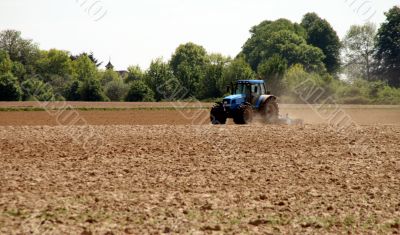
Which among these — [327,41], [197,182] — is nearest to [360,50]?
[327,41]

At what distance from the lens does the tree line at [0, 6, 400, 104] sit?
68.5m

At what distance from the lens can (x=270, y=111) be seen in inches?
1003

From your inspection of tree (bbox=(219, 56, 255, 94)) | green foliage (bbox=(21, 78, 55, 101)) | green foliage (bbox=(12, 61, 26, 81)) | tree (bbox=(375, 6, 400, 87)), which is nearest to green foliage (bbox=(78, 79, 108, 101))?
green foliage (bbox=(21, 78, 55, 101))

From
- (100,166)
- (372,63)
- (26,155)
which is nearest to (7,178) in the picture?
(100,166)

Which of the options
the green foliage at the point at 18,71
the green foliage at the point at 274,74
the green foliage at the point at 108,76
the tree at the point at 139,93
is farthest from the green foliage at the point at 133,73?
the green foliage at the point at 274,74

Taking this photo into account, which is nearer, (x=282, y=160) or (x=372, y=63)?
(x=282, y=160)

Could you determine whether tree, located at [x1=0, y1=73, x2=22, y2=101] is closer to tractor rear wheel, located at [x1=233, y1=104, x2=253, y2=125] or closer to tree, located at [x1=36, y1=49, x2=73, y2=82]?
tree, located at [x1=36, y1=49, x2=73, y2=82]

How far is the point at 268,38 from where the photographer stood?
109 meters

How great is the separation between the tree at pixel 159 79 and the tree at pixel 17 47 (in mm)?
26261

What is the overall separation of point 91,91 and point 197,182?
62.1m

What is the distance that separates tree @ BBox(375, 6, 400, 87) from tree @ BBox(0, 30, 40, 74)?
5811 cm

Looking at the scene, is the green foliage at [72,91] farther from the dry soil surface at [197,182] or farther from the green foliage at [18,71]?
the dry soil surface at [197,182]

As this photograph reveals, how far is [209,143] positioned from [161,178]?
18.5 ft

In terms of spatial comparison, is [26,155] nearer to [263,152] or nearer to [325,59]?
[263,152]
